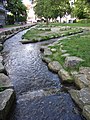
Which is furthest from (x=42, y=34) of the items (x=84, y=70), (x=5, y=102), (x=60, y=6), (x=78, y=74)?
(x=5, y=102)

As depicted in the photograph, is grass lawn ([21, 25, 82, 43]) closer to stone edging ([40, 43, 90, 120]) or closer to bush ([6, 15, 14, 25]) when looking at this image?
stone edging ([40, 43, 90, 120])

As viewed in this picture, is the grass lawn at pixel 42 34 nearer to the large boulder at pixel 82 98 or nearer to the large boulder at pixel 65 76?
the large boulder at pixel 65 76

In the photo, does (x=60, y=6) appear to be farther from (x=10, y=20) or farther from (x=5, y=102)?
(x=5, y=102)

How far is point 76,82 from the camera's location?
5828 millimetres

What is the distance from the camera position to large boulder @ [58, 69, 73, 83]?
20.0ft

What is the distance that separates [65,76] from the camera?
632cm

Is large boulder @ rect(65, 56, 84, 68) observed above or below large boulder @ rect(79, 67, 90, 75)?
above

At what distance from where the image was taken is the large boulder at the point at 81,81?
5403 mm

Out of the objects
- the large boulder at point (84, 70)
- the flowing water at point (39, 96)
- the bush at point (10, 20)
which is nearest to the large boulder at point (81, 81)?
the large boulder at point (84, 70)

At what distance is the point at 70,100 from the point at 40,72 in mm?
2644

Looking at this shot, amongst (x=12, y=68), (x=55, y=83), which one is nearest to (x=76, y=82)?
(x=55, y=83)

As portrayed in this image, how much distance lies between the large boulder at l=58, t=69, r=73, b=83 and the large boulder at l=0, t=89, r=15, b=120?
6.45 ft

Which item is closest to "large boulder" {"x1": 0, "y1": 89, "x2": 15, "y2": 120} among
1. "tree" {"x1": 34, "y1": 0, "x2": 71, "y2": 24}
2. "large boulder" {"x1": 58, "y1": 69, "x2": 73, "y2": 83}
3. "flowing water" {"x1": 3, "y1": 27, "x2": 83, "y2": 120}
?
"flowing water" {"x1": 3, "y1": 27, "x2": 83, "y2": 120}

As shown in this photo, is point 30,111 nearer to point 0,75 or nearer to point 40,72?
point 0,75
